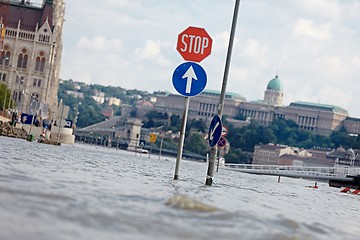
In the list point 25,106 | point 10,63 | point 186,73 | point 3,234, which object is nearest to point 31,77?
point 10,63

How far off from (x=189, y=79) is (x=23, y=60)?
17969 cm

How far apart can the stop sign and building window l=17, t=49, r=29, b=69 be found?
583 feet

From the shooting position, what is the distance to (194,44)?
21.1 meters

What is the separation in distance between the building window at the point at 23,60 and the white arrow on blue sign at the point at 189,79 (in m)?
178

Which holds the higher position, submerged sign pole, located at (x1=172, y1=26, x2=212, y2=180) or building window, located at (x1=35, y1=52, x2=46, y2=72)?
building window, located at (x1=35, y1=52, x2=46, y2=72)

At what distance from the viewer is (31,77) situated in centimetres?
19400

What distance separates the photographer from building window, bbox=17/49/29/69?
197 m

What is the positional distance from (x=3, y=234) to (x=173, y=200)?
5.69 meters

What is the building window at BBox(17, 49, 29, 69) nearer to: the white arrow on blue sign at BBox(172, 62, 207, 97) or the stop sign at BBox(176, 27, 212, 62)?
the white arrow on blue sign at BBox(172, 62, 207, 97)

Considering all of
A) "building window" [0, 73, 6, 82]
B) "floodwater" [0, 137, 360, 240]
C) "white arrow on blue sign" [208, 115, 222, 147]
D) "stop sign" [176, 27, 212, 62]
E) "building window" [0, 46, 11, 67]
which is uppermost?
"building window" [0, 46, 11, 67]

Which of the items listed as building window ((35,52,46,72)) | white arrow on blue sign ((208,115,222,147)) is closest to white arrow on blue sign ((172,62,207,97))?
white arrow on blue sign ((208,115,222,147))

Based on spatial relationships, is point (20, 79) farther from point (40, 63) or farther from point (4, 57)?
point (4, 57)

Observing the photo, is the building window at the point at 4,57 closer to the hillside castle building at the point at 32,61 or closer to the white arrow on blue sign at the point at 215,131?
the hillside castle building at the point at 32,61

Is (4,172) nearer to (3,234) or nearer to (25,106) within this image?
(3,234)
